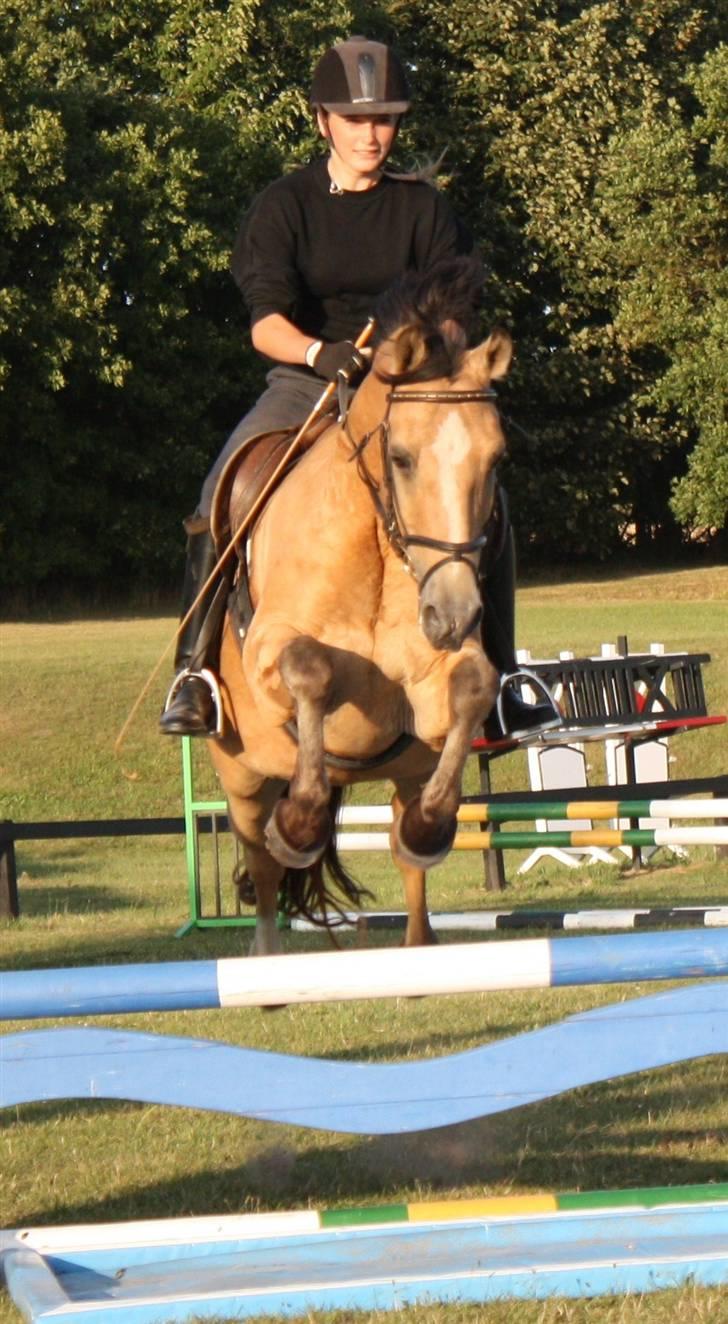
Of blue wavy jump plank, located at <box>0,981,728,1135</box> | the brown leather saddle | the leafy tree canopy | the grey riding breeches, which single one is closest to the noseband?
the brown leather saddle

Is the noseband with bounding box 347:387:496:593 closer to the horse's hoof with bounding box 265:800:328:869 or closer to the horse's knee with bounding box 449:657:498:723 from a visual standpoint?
the horse's knee with bounding box 449:657:498:723

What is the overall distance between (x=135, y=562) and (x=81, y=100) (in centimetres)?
805

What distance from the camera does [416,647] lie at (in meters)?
4.44

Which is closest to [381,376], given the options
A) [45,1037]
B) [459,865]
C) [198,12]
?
[45,1037]

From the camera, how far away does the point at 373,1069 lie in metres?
3.43

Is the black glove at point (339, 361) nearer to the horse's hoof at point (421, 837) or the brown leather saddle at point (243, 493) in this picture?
the brown leather saddle at point (243, 493)

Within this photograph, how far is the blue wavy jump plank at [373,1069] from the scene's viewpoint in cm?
331

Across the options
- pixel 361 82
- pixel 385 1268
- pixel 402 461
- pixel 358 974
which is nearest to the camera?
pixel 358 974

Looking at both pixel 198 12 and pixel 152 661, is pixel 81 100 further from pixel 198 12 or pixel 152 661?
pixel 152 661

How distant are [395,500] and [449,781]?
28.8 inches

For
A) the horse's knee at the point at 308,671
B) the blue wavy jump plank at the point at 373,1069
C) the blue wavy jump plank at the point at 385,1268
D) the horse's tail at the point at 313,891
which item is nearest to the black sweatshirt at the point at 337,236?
the horse's knee at the point at 308,671

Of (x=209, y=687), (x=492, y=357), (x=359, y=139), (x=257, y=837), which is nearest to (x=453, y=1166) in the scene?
(x=257, y=837)

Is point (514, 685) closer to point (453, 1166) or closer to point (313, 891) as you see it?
point (313, 891)

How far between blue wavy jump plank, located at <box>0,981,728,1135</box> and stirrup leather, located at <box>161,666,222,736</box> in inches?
79.0
